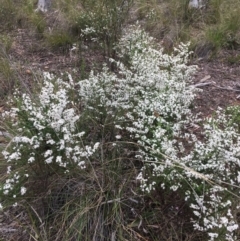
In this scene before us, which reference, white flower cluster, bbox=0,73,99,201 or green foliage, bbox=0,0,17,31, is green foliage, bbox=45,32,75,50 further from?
white flower cluster, bbox=0,73,99,201

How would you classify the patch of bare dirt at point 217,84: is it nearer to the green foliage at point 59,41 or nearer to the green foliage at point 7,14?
the green foliage at point 59,41

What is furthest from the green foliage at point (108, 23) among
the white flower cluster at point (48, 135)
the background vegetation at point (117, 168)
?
the white flower cluster at point (48, 135)

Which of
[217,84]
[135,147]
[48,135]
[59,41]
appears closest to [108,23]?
[59,41]

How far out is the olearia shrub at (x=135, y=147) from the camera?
1.93m

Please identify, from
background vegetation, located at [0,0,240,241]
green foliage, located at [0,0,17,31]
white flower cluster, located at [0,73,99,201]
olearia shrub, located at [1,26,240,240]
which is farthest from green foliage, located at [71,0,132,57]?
white flower cluster, located at [0,73,99,201]

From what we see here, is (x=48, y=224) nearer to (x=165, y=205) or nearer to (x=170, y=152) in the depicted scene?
(x=165, y=205)

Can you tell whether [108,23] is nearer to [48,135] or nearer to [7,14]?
[7,14]

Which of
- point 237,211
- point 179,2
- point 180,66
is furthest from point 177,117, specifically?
point 179,2

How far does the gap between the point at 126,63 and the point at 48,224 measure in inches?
69.2

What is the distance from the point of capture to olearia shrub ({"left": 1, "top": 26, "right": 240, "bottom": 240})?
1930mm

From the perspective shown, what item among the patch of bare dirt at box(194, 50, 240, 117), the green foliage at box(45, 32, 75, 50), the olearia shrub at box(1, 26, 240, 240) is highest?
the olearia shrub at box(1, 26, 240, 240)

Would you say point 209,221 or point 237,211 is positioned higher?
point 209,221

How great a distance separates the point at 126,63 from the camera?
3.40 meters

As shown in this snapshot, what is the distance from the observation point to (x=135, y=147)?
242 centimetres
